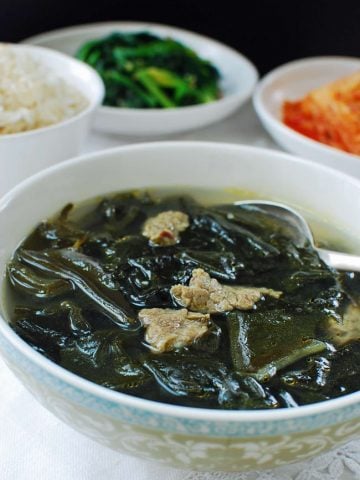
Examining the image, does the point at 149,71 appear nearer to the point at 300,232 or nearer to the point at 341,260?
the point at 300,232

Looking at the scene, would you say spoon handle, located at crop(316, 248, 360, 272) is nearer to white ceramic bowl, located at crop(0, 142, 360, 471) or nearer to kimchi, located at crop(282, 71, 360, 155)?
white ceramic bowl, located at crop(0, 142, 360, 471)

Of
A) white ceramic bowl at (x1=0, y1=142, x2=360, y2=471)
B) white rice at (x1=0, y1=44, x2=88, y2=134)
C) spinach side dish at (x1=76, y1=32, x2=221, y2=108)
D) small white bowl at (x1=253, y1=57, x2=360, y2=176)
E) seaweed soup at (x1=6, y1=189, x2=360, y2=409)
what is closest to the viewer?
white ceramic bowl at (x1=0, y1=142, x2=360, y2=471)

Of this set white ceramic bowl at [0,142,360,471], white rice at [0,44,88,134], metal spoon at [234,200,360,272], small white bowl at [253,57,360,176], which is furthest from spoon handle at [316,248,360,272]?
white rice at [0,44,88,134]

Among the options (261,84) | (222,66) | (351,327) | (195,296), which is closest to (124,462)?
(195,296)

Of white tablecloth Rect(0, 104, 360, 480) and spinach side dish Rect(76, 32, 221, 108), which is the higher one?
white tablecloth Rect(0, 104, 360, 480)

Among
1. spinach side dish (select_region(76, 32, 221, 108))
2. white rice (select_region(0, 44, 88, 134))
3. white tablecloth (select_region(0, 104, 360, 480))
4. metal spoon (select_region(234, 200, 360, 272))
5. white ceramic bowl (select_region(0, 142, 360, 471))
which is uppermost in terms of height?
white ceramic bowl (select_region(0, 142, 360, 471))

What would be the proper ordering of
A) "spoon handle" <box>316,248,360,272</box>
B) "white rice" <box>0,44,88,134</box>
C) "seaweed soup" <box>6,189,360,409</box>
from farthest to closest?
"white rice" <box>0,44,88,134</box> → "spoon handle" <box>316,248,360,272</box> → "seaweed soup" <box>6,189,360,409</box>

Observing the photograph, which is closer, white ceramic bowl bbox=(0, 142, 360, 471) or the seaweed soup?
white ceramic bowl bbox=(0, 142, 360, 471)
